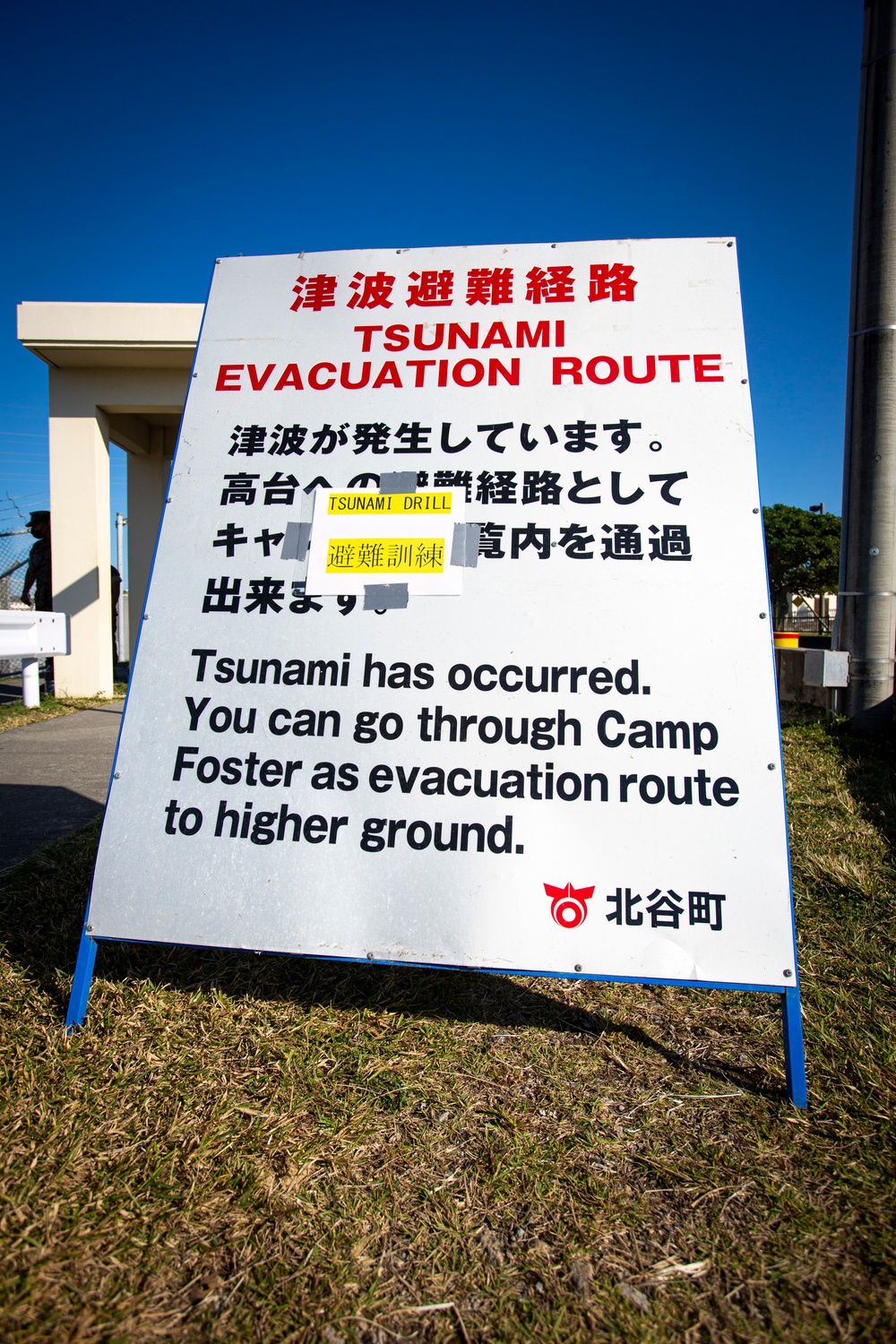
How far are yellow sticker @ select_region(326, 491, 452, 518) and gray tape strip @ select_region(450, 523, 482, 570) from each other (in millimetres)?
68

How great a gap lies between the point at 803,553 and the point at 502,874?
44.3 metres

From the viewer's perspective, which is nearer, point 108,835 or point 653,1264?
point 653,1264

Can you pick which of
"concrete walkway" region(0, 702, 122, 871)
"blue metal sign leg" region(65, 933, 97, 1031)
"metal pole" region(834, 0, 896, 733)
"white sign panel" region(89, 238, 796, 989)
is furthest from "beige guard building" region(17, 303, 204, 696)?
"blue metal sign leg" region(65, 933, 97, 1031)

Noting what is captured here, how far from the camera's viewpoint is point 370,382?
2.12m

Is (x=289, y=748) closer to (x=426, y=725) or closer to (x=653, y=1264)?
(x=426, y=725)

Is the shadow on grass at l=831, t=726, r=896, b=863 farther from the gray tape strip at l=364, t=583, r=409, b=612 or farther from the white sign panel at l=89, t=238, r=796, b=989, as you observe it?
the gray tape strip at l=364, t=583, r=409, b=612

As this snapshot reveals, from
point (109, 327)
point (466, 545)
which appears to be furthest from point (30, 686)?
point (466, 545)

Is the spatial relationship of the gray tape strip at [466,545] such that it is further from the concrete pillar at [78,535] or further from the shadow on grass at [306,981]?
the concrete pillar at [78,535]

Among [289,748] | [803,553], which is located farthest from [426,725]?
[803,553]

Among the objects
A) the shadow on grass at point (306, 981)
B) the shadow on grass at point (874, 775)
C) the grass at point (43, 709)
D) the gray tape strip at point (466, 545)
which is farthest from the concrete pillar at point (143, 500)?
the gray tape strip at point (466, 545)

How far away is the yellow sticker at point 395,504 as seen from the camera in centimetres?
199

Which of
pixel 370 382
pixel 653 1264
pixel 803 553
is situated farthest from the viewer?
pixel 803 553

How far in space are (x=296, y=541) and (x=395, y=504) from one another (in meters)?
0.29

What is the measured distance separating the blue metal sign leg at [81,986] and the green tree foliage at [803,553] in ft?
138
